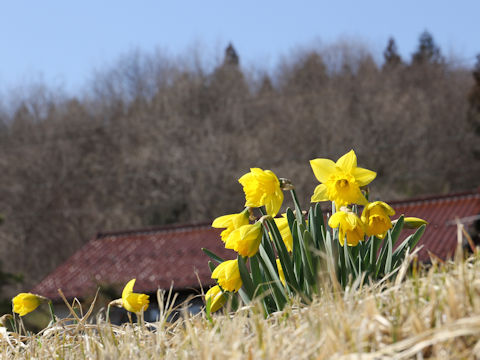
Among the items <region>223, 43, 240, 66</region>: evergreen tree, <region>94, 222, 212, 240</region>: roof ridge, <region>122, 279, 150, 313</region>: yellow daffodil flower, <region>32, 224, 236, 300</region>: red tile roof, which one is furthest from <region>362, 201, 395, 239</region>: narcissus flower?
<region>223, 43, 240, 66</region>: evergreen tree

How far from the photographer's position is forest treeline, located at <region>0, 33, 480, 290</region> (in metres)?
31.4

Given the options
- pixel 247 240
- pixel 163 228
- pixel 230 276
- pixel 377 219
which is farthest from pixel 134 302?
pixel 163 228

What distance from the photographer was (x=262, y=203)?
1998 mm

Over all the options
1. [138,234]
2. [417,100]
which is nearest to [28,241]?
[138,234]

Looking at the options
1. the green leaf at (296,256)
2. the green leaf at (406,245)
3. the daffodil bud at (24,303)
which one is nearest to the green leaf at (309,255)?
the green leaf at (296,256)

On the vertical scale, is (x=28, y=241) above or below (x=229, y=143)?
below

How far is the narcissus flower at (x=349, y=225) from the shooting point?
5.98 ft

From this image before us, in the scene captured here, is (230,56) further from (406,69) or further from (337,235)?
(337,235)

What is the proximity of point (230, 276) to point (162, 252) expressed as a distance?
1476cm

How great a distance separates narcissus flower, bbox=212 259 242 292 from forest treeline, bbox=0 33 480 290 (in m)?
26.7

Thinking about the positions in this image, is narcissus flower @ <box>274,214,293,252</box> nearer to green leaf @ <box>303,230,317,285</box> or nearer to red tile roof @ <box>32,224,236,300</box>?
green leaf @ <box>303,230,317,285</box>

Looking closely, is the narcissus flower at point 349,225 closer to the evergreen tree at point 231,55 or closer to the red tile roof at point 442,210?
the red tile roof at point 442,210

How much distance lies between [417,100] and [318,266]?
34.3 meters

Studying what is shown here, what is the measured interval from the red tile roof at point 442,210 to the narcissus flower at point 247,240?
43.5ft
